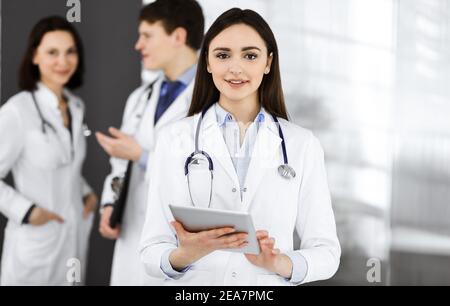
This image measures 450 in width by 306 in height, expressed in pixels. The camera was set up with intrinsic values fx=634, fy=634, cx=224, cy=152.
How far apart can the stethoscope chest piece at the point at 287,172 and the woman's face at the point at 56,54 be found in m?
1.20

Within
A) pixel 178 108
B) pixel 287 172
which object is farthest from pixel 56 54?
pixel 287 172

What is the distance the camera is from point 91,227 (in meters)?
2.98

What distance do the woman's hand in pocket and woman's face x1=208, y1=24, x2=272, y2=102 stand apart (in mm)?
1104

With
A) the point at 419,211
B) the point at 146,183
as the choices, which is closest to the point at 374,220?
the point at 419,211

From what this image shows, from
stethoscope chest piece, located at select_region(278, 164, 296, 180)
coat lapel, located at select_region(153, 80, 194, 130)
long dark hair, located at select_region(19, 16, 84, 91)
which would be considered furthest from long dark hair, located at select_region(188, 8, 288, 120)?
long dark hair, located at select_region(19, 16, 84, 91)

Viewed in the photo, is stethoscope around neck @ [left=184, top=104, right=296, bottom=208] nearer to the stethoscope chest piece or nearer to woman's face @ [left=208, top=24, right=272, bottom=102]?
the stethoscope chest piece

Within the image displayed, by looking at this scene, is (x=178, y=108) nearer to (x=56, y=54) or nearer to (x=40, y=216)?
(x=56, y=54)

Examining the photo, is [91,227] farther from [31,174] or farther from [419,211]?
[419,211]

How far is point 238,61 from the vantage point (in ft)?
7.86

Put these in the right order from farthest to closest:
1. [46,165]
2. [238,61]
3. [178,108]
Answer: [46,165], [178,108], [238,61]

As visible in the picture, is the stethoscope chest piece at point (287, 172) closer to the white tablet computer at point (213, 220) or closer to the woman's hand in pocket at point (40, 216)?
the white tablet computer at point (213, 220)

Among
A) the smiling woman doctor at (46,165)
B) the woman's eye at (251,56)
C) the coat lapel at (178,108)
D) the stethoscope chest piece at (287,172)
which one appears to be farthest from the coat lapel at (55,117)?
the stethoscope chest piece at (287,172)

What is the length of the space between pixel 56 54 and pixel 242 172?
1159mm

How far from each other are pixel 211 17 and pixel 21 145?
3.42ft
